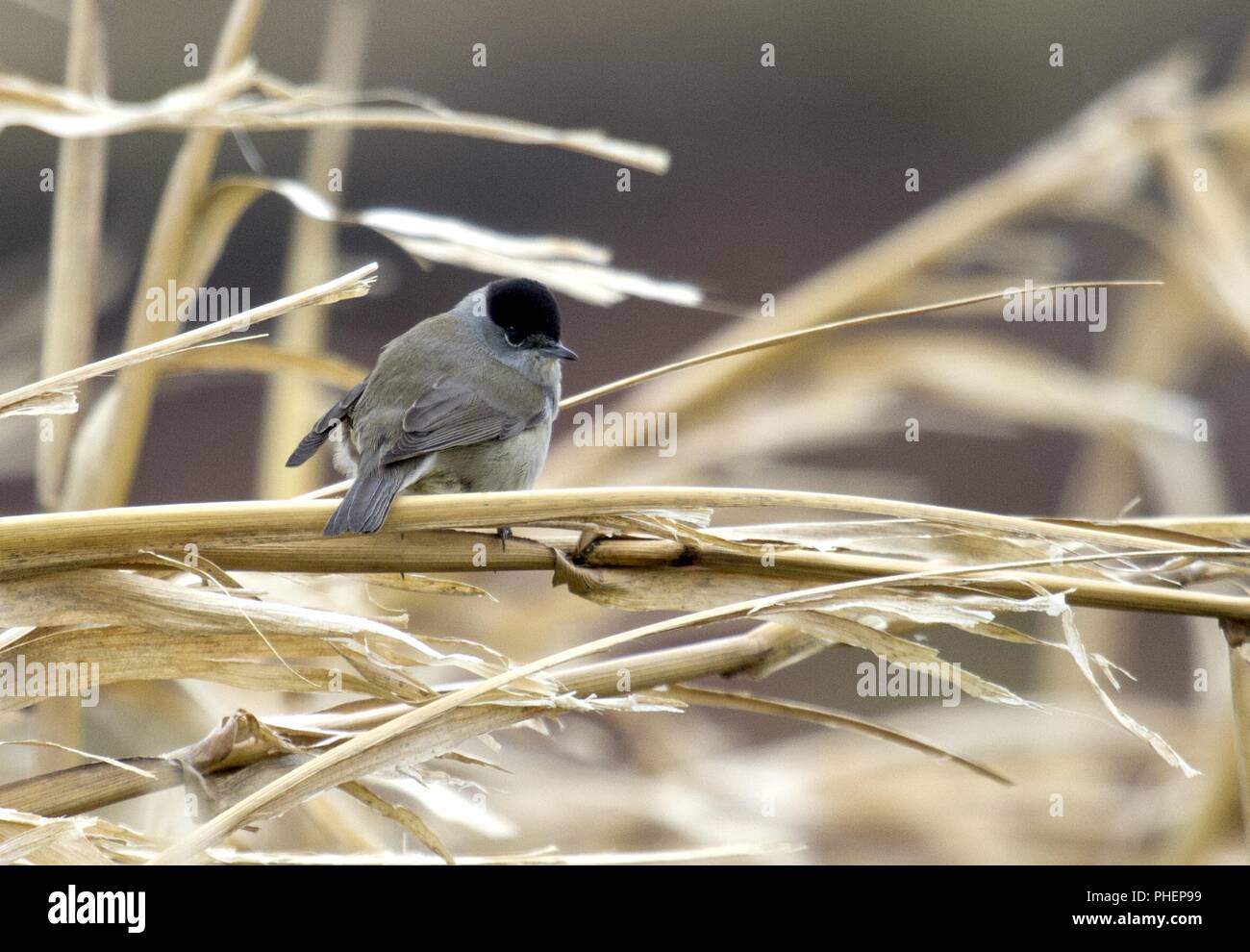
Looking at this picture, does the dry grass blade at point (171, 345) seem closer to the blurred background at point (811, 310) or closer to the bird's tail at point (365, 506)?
the bird's tail at point (365, 506)

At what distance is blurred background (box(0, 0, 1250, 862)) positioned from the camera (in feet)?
8.33

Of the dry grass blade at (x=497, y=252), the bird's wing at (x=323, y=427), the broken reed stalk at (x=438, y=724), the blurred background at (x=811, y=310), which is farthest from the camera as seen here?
the blurred background at (x=811, y=310)

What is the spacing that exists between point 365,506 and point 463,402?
3.03ft

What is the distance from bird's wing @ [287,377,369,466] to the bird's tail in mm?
213

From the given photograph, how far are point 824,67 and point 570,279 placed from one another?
21.8ft

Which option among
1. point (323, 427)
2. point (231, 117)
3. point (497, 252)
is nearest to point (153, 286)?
point (231, 117)

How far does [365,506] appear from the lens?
136 cm

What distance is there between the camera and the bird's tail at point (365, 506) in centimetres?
114

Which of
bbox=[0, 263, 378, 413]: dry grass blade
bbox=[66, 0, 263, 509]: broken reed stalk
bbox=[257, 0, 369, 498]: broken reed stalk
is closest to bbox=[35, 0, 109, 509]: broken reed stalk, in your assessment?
bbox=[66, 0, 263, 509]: broken reed stalk

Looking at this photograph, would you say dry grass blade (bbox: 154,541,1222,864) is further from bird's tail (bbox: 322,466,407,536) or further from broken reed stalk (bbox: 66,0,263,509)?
broken reed stalk (bbox: 66,0,263,509)

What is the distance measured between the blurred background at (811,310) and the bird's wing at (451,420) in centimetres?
A: 26

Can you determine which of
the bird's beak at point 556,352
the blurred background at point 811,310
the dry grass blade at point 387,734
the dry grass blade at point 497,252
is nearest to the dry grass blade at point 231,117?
the dry grass blade at point 497,252

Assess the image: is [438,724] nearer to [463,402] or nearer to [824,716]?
[824,716]

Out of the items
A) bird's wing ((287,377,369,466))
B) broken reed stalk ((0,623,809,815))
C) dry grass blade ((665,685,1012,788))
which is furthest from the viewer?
bird's wing ((287,377,369,466))
